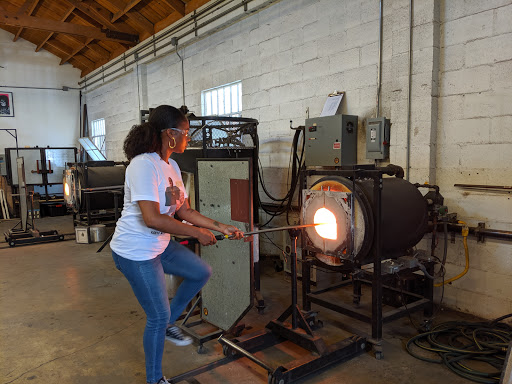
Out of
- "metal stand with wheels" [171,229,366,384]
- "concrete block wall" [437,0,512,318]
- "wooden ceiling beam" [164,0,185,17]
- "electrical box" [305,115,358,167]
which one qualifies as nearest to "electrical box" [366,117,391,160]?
"electrical box" [305,115,358,167]

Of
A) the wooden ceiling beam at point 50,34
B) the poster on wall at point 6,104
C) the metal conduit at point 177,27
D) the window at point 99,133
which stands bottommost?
the window at point 99,133

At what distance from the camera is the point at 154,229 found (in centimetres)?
213

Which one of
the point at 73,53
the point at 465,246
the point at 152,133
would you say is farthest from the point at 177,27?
the point at 465,246

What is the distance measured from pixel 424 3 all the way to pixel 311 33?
4.82 feet

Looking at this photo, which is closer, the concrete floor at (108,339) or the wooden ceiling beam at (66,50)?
the concrete floor at (108,339)

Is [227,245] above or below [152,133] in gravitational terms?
below

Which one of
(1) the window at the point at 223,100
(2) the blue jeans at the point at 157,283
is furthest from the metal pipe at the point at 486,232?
(1) the window at the point at 223,100

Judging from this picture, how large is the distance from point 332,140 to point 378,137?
1.57ft

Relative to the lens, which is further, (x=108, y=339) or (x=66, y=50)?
(x=66, y=50)

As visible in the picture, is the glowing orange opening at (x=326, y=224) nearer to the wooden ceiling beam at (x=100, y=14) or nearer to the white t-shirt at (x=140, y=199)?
the white t-shirt at (x=140, y=199)

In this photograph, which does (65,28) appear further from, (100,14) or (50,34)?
(50,34)

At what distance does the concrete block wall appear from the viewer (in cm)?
325

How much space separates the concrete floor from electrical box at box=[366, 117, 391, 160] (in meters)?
1.55

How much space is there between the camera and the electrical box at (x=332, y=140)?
13.6ft
